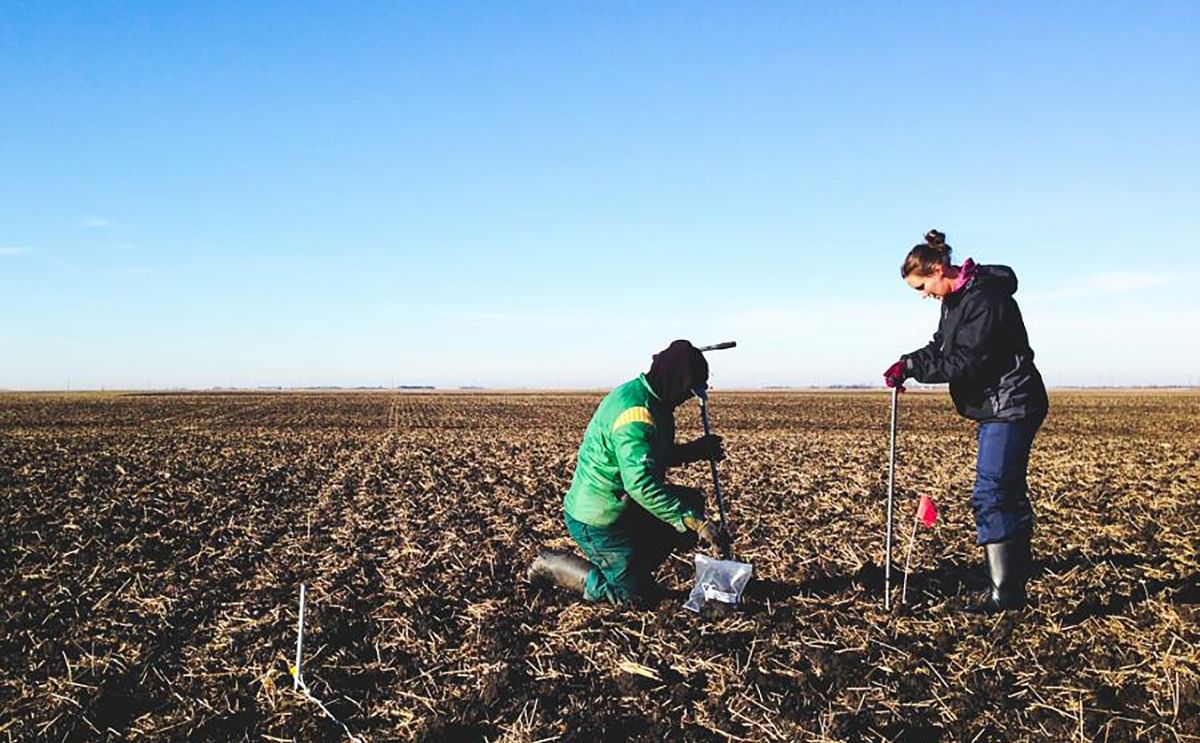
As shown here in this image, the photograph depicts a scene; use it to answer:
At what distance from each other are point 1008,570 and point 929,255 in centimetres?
208

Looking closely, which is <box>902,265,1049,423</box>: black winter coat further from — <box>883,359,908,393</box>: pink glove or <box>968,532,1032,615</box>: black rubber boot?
<box>968,532,1032,615</box>: black rubber boot

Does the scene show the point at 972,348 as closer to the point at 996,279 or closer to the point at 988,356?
the point at 988,356

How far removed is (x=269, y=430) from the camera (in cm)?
2766

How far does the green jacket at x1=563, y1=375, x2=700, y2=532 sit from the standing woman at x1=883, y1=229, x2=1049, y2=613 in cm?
154

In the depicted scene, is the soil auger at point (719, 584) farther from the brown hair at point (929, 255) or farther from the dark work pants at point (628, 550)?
the brown hair at point (929, 255)

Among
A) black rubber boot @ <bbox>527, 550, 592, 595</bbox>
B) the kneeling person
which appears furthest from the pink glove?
black rubber boot @ <bbox>527, 550, 592, 595</bbox>

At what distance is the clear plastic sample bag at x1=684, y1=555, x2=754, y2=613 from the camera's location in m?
5.49

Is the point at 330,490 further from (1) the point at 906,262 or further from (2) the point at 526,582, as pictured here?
(1) the point at 906,262

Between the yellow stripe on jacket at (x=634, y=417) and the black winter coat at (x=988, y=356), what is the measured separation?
65.6 inches

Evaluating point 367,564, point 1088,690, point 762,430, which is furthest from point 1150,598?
point 762,430

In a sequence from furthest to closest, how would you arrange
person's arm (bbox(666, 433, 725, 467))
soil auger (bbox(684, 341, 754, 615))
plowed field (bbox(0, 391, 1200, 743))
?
person's arm (bbox(666, 433, 725, 467)) → soil auger (bbox(684, 341, 754, 615)) → plowed field (bbox(0, 391, 1200, 743))

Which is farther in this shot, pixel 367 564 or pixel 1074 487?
pixel 1074 487

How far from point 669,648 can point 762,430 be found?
23059mm

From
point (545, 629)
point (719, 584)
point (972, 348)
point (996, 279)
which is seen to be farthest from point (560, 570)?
point (996, 279)
